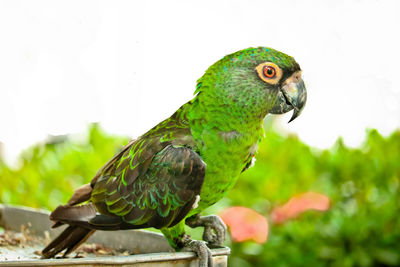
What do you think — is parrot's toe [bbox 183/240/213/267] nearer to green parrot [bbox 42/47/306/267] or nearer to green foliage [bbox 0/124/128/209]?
green parrot [bbox 42/47/306/267]

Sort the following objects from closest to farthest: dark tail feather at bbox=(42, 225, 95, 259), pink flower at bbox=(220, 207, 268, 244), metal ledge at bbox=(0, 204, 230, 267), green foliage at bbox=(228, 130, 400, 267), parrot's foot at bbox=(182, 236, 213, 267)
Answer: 1. metal ledge at bbox=(0, 204, 230, 267)
2. parrot's foot at bbox=(182, 236, 213, 267)
3. dark tail feather at bbox=(42, 225, 95, 259)
4. pink flower at bbox=(220, 207, 268, 244)
5. green foliage at bbox=(228, 130, 400, 267)

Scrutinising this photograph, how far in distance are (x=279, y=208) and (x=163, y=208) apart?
3.99 feet

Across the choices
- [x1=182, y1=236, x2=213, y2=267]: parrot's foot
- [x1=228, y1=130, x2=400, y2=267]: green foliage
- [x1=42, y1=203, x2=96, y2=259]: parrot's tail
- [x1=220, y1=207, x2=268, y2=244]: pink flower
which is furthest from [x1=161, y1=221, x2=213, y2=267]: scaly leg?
[x1=228, y1=130, x2=400, y2=267]: green foliage

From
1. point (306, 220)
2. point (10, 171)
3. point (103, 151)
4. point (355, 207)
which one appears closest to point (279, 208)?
point (306, 220)

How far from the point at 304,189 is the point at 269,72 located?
1219mm

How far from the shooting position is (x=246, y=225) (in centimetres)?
202

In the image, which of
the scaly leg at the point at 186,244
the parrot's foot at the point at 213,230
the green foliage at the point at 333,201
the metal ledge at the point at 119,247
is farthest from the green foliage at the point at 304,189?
the scaly leg at the point at 186,244

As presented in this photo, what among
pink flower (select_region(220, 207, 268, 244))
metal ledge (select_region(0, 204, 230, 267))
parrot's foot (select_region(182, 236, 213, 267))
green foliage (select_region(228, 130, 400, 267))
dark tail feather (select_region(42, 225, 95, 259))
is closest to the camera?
metal ledge (select_region(0, 204, 230, 267))

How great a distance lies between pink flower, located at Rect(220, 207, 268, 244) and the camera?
2027 mm

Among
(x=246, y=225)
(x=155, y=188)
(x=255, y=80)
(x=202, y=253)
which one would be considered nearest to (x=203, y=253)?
(x=202, y=253)

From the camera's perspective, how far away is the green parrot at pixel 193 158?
3.68ft

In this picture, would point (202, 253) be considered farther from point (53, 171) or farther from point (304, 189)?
point (53, 171)

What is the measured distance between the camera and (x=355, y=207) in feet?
7.44

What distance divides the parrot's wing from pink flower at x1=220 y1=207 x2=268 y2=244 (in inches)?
37.7
